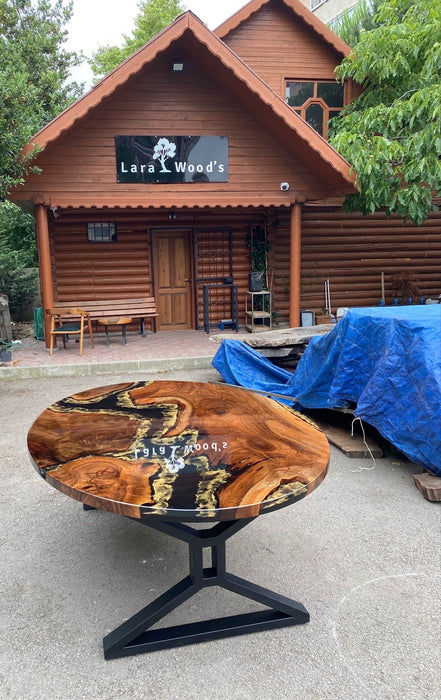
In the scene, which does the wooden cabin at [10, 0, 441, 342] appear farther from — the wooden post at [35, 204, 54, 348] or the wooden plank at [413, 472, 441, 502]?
the wooden plank at [413, 472, 441, 502]

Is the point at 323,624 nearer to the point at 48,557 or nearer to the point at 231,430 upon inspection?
the point at 231,430

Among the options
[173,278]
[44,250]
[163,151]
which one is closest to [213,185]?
[163,151]

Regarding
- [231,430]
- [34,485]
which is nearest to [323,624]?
[231,430]

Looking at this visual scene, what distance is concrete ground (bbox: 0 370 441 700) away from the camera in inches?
88.5

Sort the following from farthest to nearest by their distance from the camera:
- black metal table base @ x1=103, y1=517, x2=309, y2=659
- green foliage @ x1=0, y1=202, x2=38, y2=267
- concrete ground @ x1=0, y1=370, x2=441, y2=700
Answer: green foliage @ x1=0, y1=202, x2=38, y2=267, black metal table base @ x1=103, y1=517, x2=309, y2=659, concrete ground @ x1=0, y1=370, x2=441, y2=700

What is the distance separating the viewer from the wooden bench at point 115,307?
9.95m

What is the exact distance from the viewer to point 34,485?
14.3ft

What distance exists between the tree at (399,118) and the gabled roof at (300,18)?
2.25 ft

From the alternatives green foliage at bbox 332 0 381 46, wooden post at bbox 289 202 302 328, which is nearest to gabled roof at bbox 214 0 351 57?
green foliage at bbox 332 0 381 46

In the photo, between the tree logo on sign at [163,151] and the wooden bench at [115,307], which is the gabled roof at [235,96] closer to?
the tree logo on sign at [163,151]

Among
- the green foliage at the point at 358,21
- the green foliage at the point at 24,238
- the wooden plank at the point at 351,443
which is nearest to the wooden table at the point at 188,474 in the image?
the wooden plank at the point at 351,443

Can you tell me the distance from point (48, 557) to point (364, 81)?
1218cm

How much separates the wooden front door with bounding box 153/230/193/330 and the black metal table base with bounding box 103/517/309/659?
946cm

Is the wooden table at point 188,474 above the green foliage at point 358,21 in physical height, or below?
below
